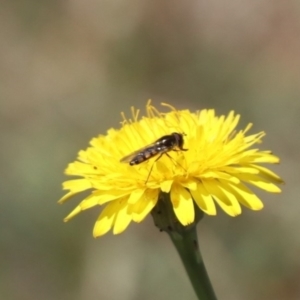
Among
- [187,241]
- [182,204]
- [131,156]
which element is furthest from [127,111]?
[182,204]

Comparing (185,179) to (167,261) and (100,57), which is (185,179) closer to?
(167,261)

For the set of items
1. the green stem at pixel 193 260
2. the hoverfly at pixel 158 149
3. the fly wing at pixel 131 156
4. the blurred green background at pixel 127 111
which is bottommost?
the green stem at pixel 193 260

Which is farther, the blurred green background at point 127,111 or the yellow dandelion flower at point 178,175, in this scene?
the blurred green background at point 127,111

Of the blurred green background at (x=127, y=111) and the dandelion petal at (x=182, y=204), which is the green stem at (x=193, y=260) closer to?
the dandelion petal at (x=182, y=204)

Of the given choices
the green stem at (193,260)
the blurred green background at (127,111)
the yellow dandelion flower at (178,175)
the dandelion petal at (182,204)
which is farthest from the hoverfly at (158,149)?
the blurred green background at (127,111)

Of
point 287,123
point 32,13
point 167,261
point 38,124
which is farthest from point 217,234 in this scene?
point 32,13

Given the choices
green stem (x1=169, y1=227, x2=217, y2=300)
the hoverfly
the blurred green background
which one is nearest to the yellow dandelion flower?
the hoverfly

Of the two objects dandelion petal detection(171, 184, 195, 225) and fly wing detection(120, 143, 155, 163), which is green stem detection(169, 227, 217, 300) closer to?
dandelion petal detection(171, 184, 195, 225)

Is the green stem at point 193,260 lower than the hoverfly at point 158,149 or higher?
lower
